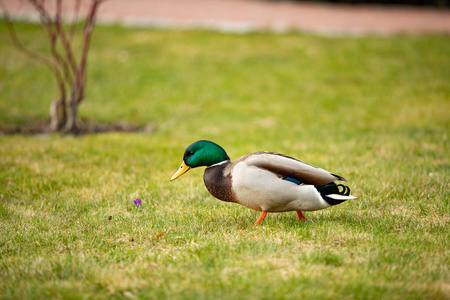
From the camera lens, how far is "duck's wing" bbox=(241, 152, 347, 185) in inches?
139

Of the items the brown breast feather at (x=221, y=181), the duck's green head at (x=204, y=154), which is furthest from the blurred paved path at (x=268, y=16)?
the brown breast feather at (x=221, y=181)

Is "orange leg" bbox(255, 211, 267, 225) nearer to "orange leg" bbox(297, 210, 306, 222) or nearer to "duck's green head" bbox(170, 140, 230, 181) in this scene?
"orange leg" bbox(297, 210, 306, 222)

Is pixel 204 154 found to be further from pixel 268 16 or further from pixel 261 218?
pixel 268 16

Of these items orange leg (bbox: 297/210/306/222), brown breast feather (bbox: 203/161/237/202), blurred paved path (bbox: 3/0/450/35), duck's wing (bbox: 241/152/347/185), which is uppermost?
blurred paved path (bbox: 3/0/450/35)

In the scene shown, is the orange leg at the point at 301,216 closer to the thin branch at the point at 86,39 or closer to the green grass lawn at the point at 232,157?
the green grass lawn at the point at 232,157

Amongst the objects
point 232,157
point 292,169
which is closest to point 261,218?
point 292,169

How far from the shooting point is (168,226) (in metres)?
3.83

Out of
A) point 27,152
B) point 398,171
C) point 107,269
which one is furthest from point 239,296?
point 27,152

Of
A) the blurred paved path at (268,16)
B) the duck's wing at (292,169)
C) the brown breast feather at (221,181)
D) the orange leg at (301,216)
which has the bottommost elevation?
the orange leg at (301,216)

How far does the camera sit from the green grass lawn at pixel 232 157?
2977mm

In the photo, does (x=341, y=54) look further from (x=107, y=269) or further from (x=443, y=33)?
(x=107, y=269)

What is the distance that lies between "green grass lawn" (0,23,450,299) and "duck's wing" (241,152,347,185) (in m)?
0.38

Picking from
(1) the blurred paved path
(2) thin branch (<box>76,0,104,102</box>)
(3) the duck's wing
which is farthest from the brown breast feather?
(1) the blurred paved path

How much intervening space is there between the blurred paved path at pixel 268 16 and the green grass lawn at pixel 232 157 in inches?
30.5
